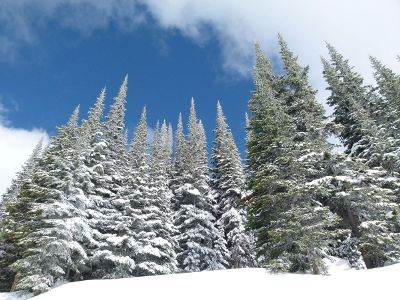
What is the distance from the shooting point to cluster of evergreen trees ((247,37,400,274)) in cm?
1872

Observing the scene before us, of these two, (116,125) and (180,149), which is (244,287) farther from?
(180,149)

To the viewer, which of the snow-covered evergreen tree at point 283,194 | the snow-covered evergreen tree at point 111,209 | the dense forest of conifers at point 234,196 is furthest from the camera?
the snow-covered evergreen tree at point 111,209

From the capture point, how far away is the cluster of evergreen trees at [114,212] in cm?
2394

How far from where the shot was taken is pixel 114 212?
3175 centimetres

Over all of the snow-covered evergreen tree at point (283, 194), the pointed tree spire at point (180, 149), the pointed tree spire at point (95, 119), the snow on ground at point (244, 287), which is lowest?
the snow on ground at point (244, 287)

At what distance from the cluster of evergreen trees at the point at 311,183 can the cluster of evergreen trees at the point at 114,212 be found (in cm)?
521

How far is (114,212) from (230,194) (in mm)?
14256

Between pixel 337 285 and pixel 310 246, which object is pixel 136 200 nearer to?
pixel 310 246

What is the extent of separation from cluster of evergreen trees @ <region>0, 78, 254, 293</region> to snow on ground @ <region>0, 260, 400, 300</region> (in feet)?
18.2

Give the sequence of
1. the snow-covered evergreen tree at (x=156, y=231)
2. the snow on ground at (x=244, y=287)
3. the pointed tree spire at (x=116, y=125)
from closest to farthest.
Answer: the snow on ground at (x=244, y=287), the snow-covered evergreen tree at (x=156, y=231), the pointed tree spire at (x=116, y=125)

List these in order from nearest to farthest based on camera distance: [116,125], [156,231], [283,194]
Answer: [283,194]
[156,231]
[116,125]

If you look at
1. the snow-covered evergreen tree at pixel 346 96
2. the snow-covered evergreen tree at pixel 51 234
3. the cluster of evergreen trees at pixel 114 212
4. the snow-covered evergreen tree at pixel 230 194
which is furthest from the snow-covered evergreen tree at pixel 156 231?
the snow-covered evergreen tree at pixel 346 96

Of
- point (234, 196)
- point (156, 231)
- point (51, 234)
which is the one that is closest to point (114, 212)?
point (156, 231)

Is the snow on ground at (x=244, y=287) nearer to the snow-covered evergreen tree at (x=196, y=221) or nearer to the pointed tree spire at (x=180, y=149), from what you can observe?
the snow-covered evergreen tree at (x=196, y=221)
